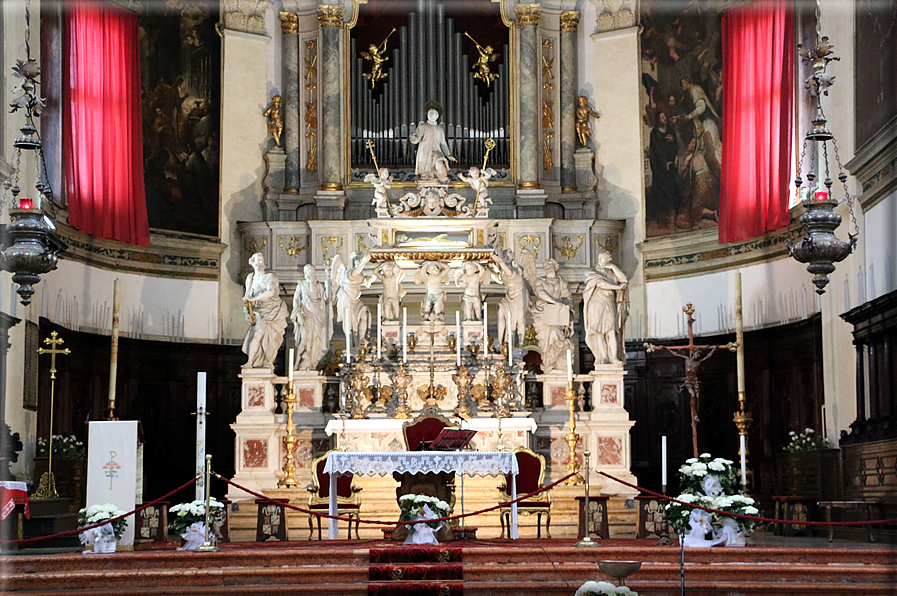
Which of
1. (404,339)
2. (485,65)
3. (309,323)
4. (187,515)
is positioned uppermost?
(485,65)

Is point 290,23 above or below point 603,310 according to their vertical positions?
above

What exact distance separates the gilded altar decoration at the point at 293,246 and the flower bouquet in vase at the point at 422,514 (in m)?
7.77

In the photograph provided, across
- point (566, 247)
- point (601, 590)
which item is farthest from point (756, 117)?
point (601, 590)

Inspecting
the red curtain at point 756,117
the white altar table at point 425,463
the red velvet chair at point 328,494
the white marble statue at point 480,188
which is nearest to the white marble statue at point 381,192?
the white marble statue at point 480,188

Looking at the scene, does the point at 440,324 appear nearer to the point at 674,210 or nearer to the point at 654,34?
the point at 674,210

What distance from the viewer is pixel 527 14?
18188 mm

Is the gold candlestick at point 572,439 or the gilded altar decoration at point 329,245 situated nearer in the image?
the gold candlestick at point 572,439

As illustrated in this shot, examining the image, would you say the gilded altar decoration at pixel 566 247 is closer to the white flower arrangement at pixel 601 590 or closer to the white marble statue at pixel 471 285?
the white marble statue at pixel 471 285

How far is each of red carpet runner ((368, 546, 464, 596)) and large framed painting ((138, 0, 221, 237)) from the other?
9.07 metres

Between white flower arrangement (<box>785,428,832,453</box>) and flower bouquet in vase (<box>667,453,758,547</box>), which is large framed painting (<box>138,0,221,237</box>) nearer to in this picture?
white flower arrangement (<box>785,428,832,453</box>)

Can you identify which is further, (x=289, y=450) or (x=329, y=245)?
(x=329, y=245)

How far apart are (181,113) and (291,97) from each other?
1760 mm

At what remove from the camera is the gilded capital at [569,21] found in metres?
18.6

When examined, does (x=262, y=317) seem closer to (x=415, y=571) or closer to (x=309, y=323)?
(x=309, y=323)
